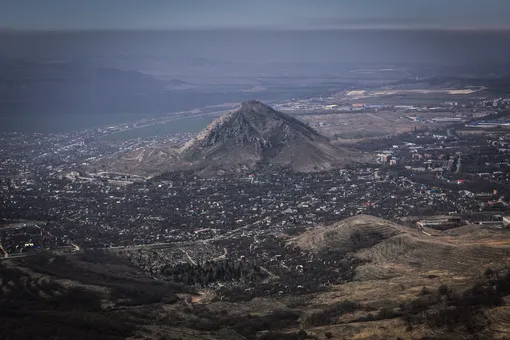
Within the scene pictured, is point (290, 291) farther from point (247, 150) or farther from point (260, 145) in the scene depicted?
point (260, 145)

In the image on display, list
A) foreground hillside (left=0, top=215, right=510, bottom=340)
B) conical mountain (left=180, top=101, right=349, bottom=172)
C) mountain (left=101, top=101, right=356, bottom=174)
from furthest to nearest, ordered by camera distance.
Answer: conical mountain (left=180, top=101, right=349, bottom=172) → mountain (left=101, top=101, right=356, bottom=174) → foreground hillside (left=0, top=215, right=510, bottom=340)

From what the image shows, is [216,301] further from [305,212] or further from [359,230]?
[305,212]

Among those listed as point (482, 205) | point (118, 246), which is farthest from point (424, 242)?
point (118, 246)

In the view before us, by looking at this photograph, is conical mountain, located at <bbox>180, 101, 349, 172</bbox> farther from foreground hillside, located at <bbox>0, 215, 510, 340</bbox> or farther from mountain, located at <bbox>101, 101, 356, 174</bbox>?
foreground hillside, located at <bbox>0, 215, 510, 340</bbox>

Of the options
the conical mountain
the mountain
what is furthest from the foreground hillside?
the conical mountain

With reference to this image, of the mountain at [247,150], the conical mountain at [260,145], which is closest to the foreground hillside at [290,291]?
the mountain at [247,150]
